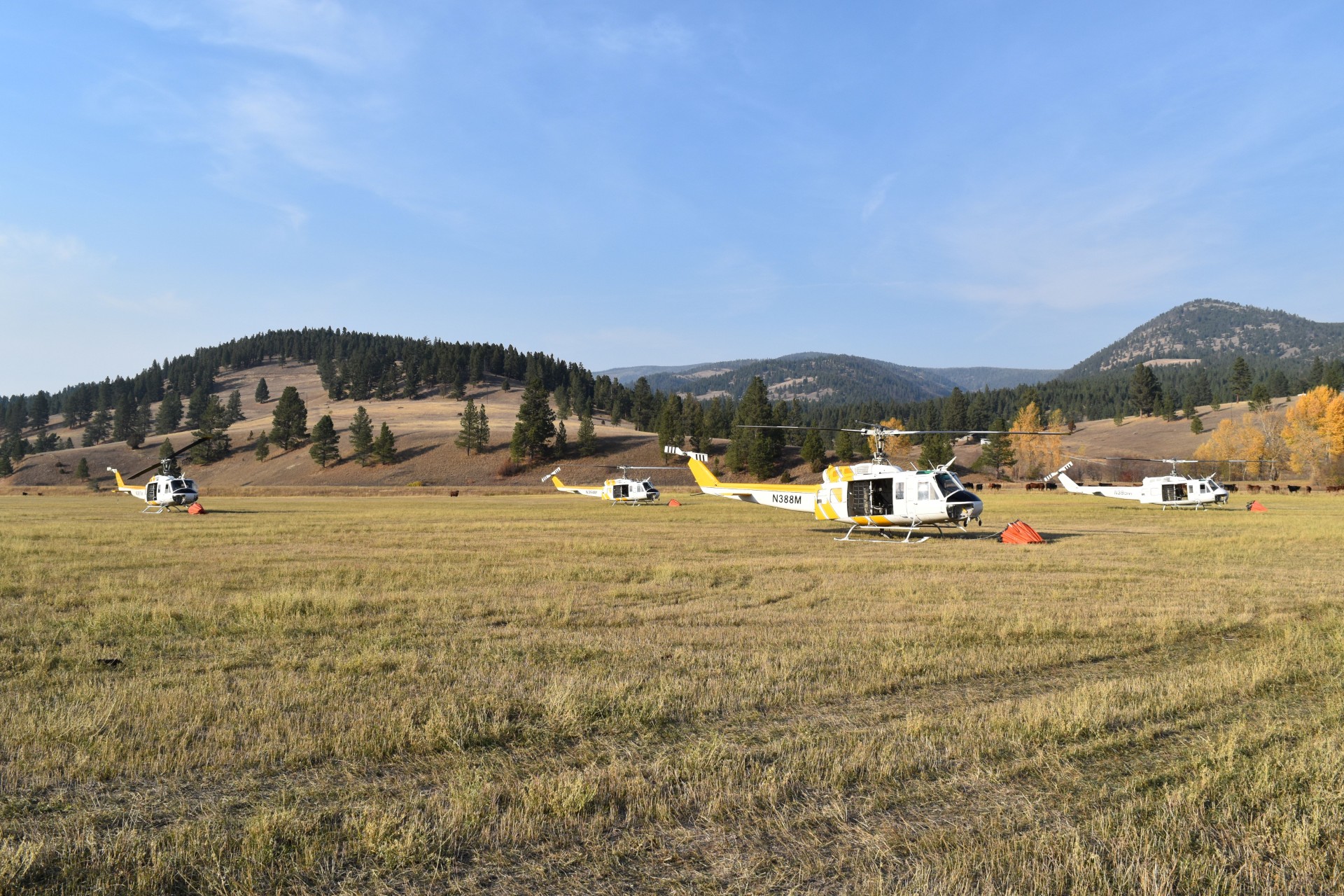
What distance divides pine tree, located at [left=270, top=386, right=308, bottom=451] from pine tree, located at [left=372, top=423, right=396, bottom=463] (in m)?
20.1

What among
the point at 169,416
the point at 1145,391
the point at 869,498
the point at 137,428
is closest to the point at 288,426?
the point at 137,428

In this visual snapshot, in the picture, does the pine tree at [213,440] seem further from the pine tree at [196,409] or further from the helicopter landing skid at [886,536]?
the helicopter landing skid at [886,536]

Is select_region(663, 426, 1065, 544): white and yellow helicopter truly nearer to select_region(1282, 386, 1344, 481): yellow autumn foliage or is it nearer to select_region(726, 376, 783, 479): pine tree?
select_region(726, 376, 783, 479): pine tree

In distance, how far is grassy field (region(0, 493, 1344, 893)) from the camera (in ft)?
13.4

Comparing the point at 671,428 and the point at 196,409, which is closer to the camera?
the point at 671,428

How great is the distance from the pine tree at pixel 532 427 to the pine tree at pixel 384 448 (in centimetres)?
1692

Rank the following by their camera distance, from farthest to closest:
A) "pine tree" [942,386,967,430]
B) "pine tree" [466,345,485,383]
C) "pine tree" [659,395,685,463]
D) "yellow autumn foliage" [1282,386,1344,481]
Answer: "pine tree" [466,345,485,383], "pine tree" [942,386,967,430], "pine tree" [659,395,685,463], "yellow autumn foliage" [1282,386,1344,481]

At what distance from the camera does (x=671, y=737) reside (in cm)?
609

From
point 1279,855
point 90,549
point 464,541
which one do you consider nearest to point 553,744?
point 1279,855

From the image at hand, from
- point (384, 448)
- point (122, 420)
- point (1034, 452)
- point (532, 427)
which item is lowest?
point (1034, 452)

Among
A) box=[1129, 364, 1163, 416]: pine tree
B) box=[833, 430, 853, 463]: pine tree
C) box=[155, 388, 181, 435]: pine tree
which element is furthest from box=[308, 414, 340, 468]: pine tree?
box=[1129, 364, 1163, 416]: pine tree

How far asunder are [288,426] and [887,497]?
116 metres

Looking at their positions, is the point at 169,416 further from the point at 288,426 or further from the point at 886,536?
the point at 886,536

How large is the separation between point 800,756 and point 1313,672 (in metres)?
6.33
